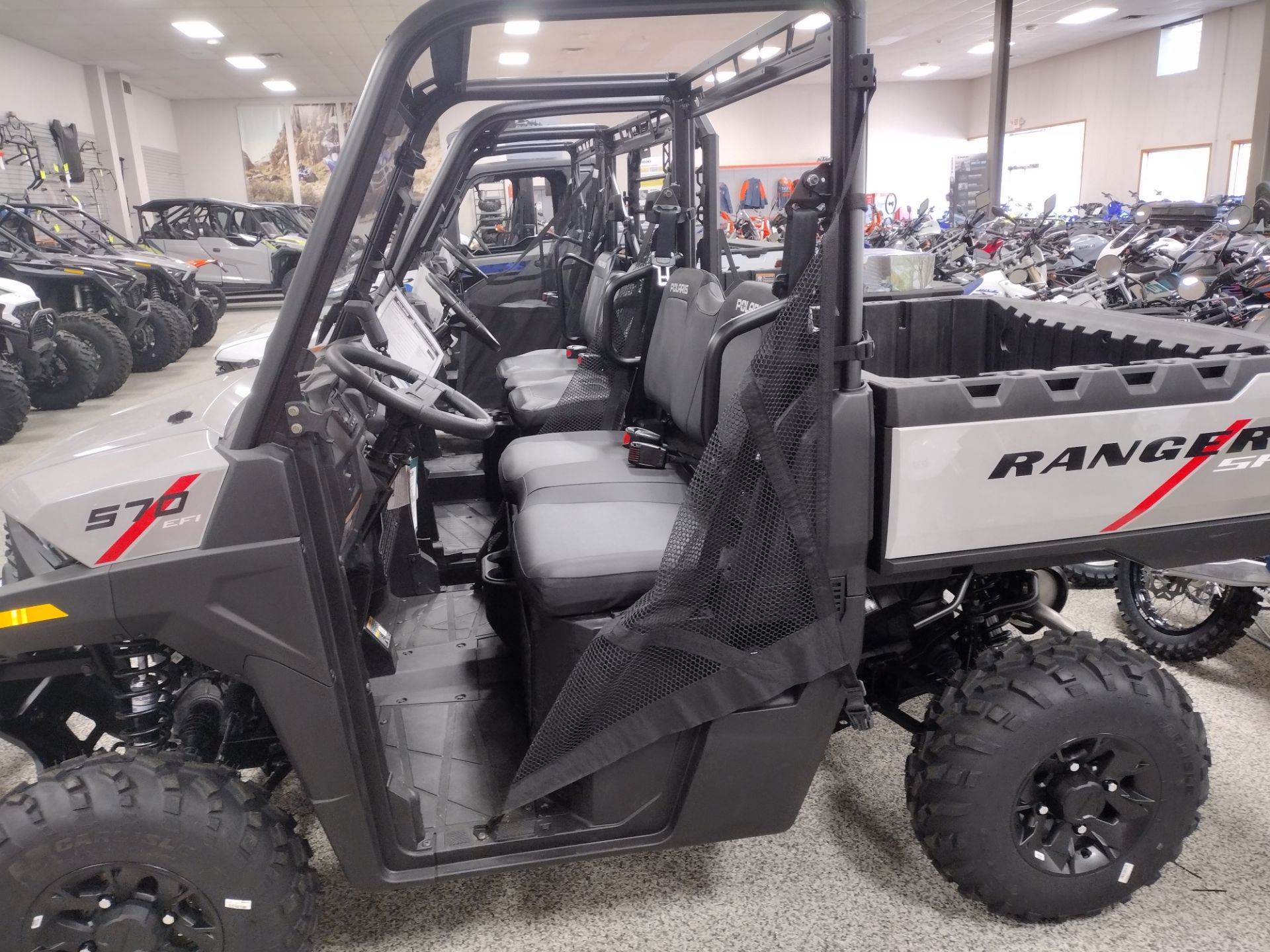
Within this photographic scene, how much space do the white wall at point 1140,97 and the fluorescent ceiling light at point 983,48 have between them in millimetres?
1817

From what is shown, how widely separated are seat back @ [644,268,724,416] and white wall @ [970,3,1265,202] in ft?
48.3

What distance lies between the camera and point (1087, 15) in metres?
14.3

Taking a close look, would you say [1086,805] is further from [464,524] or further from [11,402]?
[11,402]

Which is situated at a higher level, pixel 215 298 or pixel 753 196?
pixel 753 196

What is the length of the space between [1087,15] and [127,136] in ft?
→ 51.3

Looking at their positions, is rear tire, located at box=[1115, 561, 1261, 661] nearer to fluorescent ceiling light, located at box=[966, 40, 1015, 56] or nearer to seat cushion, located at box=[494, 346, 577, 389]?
seat cushion, located at box=[494, 346, 577, 389]

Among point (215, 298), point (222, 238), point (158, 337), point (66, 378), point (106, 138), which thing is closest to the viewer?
point (66, 378)

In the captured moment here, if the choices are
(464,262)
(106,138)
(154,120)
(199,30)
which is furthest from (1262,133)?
(154,120)

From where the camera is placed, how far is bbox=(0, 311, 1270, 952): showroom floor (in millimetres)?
1757

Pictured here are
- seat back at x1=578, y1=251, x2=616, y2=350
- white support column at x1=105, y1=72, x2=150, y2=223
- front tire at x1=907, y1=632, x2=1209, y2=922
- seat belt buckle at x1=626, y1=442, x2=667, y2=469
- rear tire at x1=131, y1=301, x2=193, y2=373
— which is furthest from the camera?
white support column at x1=105, y1=72, x2=150, y2=223

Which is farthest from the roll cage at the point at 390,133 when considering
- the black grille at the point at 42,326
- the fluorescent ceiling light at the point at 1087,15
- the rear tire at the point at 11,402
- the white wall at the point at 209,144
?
the white wall at the point at 209,144

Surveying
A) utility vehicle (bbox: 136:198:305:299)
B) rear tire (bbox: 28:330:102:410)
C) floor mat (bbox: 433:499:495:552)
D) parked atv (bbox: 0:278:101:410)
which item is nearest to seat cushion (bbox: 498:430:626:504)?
floor mat (bbox: 433:499:495:552)

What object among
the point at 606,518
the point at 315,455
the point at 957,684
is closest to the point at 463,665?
the point at 606,518

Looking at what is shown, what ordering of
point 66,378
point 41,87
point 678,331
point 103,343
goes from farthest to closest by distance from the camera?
point 41,87 → point 103,343 → point 66,378 → point 678,331
